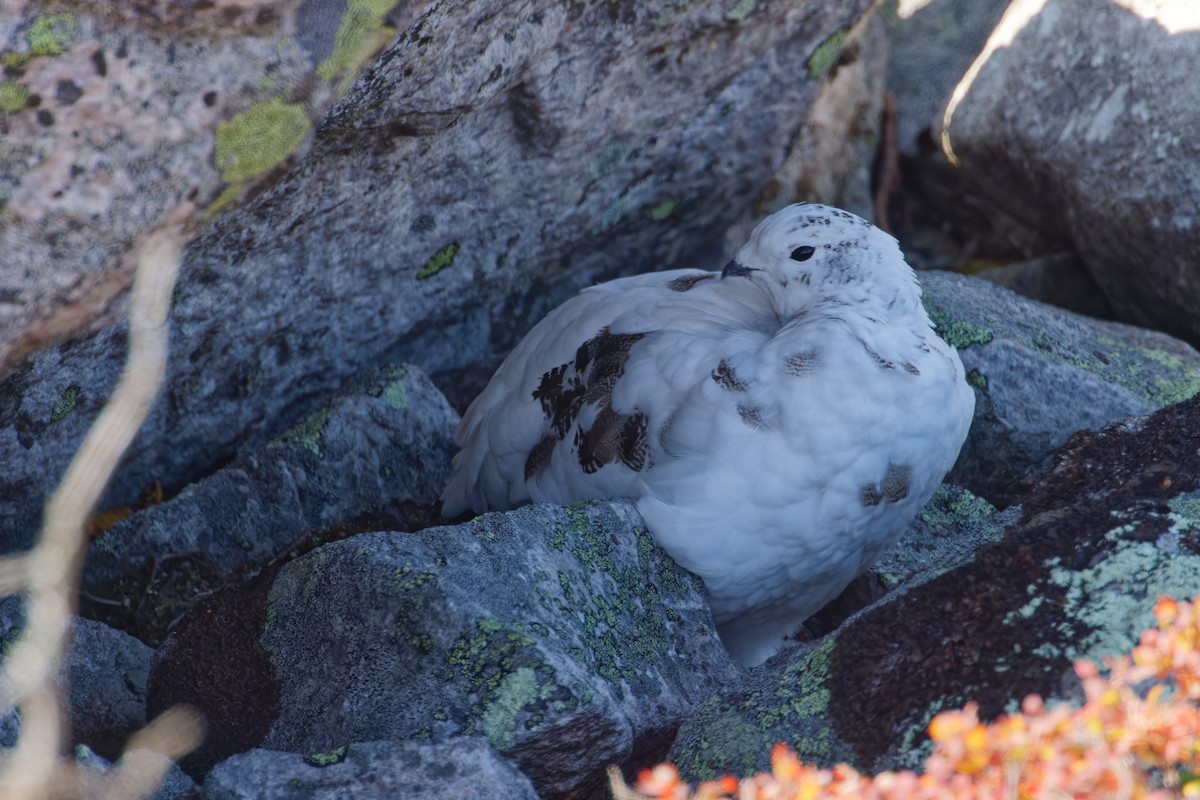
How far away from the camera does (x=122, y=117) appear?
2.43 m

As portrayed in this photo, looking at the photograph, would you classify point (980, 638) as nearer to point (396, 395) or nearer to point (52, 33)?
point (52, 33)

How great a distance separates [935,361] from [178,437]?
2242 millimetres

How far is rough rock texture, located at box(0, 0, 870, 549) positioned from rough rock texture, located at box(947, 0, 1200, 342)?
0.91 m

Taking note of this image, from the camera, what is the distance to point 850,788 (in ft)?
5.28

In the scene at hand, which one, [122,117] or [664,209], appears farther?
[664,209]

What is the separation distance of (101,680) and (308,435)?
1.02 metres

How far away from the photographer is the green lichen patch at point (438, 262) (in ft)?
13.0

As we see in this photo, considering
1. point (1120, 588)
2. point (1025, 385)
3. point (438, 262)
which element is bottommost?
point (1025, 385)

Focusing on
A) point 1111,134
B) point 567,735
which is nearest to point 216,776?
point 567,735

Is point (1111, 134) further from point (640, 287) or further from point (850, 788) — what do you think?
point (850, 788)

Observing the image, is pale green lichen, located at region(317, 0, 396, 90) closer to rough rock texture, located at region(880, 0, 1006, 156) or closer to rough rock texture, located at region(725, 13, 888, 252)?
rough rock texture, located at region(725, 13, 888, 252)

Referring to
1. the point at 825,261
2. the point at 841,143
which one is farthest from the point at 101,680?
the point at 841,143

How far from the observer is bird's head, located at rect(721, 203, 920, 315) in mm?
3312

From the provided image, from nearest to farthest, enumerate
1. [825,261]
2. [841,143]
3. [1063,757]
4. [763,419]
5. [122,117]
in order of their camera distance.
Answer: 1. [1063,757]
2. [122,117]
3. [763,419]
4. [825,261]
5. [841,143]
